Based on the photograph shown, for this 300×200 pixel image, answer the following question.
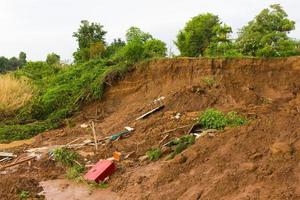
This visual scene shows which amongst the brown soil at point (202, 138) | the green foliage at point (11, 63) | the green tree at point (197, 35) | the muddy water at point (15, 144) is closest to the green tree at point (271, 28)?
the green tree at point (197, 35)

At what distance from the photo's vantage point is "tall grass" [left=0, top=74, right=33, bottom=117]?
1521 centimetres

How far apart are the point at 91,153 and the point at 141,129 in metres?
1.64

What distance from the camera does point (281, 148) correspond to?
6410 millimetres

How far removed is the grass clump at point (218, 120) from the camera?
32.8 feet

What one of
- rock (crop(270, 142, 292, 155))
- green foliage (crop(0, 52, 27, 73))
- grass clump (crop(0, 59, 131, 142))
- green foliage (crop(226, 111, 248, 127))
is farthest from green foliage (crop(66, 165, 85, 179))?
green foliage (crop(0, 52, 27, 73))

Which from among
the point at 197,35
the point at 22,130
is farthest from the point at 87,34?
the point at 22,130

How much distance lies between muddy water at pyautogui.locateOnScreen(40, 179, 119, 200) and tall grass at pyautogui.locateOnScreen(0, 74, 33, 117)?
7068mm

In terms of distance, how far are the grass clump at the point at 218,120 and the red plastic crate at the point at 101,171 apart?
2.64m

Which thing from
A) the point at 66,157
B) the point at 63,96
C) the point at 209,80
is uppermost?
the point at 209,80

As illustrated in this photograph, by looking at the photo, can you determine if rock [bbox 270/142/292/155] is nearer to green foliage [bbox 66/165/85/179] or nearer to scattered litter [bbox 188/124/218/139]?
scattered litter [bbox 188/124/218/139]

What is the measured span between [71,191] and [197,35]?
16.0 metres

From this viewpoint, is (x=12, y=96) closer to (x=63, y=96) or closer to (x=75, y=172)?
(x=63, y=96)

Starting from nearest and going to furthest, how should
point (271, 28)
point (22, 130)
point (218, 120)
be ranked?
point (218, 120)
point (22, 130)
point (271, 28)

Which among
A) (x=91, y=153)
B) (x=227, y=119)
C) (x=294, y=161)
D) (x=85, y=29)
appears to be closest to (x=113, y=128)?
(x=91, y=153)
